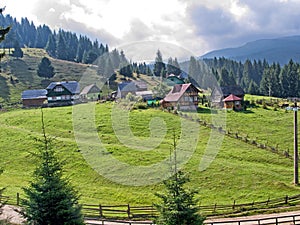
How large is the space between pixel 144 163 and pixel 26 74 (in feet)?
312

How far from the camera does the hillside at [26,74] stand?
102912 millimetres

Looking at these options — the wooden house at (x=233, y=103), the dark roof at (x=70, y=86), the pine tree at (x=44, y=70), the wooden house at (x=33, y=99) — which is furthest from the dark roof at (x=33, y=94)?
the wooden house at (x=233, y=103)

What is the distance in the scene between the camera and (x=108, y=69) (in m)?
128

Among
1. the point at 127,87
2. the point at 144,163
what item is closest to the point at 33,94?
the point at 127,87

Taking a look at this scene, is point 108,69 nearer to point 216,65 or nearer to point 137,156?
point 216,65

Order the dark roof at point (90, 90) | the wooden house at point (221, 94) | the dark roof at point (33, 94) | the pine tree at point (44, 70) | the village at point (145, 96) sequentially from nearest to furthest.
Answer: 1. the village at point (145, 96)
2. the wooden house at point (221, 94)
3. the dark roof at point (33, 94)
4. the dark roof at point (90, 90)
5. the pine tree at point (44, 70)

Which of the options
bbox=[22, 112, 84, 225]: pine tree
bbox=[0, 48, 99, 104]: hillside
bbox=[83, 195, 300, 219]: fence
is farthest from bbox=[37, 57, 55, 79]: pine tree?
bbox=[22, 112, 84, 225]: pine tree

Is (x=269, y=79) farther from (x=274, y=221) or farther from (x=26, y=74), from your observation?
(x=274, y=221)

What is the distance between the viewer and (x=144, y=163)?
38750 millimetres

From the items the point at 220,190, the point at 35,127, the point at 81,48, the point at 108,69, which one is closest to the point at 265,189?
the point at 220,190

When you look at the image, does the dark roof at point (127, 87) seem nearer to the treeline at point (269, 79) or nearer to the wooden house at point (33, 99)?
the wooden house at point (33, 99)

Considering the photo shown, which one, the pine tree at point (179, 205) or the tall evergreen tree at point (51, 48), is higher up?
the tall evergreen tree at point (51, 48)

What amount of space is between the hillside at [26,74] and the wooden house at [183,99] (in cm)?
4383

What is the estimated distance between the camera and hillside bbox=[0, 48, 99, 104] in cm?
10291
